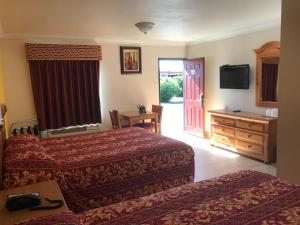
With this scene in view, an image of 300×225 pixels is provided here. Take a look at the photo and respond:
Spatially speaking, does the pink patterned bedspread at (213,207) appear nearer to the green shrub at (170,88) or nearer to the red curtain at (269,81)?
the red curtain at (269,81)

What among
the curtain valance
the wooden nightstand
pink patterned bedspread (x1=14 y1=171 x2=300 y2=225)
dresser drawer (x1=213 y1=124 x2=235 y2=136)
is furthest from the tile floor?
the curtain valance

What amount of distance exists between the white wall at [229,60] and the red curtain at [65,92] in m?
2.53

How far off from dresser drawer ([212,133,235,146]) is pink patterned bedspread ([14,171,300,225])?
10.6ft

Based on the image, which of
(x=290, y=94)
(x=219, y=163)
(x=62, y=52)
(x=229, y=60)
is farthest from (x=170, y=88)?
(x=290, y=94)

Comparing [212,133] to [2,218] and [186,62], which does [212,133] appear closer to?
[186,62]

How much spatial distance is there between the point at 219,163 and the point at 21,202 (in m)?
3.55

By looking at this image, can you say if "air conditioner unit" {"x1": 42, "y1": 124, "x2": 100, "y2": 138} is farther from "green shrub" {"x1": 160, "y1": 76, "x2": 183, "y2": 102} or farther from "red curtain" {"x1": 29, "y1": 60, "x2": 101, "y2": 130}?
"green shrub" {"x1": 160, "y1": 76, "x2": 183, "y2": 102}

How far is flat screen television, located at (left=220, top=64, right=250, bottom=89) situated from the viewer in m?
5.05

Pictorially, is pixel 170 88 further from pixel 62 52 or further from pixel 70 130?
pixel 62 52

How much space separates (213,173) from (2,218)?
314 cm

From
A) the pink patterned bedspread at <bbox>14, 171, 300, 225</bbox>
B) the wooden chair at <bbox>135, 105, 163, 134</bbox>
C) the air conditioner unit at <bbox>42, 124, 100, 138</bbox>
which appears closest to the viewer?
the pink patterned bedspread at <bbox>14, 171, 300, 225</bbox>

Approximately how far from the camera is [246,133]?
4711 millimetres

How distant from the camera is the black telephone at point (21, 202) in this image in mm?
1522

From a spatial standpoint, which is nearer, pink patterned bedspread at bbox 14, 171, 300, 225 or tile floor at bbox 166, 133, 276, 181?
pink patterned bedspread at bbox 14, 171, 300, 225
